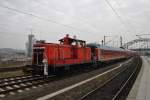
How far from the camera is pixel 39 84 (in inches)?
601

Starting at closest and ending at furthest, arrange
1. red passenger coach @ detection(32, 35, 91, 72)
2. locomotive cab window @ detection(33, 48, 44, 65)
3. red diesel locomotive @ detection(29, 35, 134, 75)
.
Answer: red diesel locomotive @ detection(29, 35, 134, 75), red passenger coach @ detection(32, 35, 91, 72), locomotive cab window @ detection(33, 48, 44, 65)

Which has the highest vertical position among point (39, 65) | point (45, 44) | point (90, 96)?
point (45, 44)

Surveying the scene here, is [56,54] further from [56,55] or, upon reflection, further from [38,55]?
[38,55]

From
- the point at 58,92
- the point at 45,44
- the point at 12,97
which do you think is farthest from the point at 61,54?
the point at 12,97

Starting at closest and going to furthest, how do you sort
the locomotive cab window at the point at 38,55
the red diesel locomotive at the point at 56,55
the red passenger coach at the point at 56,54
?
the red diesel locomotive at the point at 56,55, the red passenger coach at the point at 56,54, the locomotive cab window at the point at 38,55

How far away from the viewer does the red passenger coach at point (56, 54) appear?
1848cm

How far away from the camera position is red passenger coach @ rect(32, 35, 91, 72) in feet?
60.6

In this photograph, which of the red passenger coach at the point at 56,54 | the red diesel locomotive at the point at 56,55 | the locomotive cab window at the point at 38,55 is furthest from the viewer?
the locomotive cab window at the point at 38,55

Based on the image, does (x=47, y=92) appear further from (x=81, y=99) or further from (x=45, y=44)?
(x=45, y=44)

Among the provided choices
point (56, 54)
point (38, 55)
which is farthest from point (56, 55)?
point (38, 55)

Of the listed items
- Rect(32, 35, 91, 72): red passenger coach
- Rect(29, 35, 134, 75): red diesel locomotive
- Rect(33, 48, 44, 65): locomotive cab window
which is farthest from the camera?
Rect(33, 48, 44, 65): locomotive cab window

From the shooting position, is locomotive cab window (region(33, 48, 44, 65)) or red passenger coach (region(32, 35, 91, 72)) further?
locomotive cab window (region(33, 48, 44, 65))

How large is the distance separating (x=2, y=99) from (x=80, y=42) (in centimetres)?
1452

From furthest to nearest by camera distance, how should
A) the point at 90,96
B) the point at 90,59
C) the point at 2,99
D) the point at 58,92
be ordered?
the point at 90,59 → the point at 58,92 → the point at 90,96 → the point at 2,99
